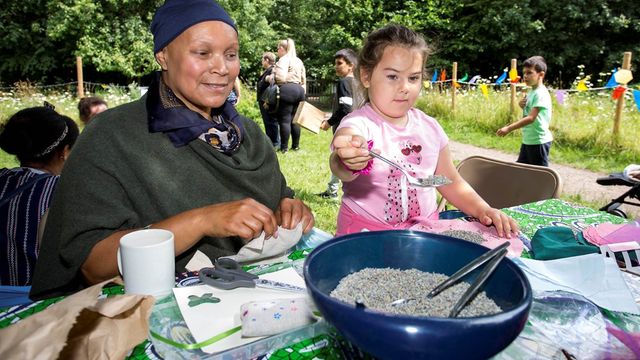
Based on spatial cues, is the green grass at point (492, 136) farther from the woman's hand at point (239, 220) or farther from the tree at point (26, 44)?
the tree at point (26, 44)

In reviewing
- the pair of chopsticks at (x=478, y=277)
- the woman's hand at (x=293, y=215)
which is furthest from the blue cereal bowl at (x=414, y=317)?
the woman's hand at (x=293, y=215)

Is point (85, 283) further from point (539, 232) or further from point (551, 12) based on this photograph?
point (551, 12)

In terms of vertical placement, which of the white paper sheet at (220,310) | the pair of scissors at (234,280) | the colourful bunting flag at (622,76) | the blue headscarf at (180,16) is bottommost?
the white paper sheet at (220,310)

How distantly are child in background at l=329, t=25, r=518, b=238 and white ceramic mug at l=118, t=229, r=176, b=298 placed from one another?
0.90m

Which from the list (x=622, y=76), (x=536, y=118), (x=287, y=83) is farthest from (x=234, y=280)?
(x=622, y=76)

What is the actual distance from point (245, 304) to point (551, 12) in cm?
2282

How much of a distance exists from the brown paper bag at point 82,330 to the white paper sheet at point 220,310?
0.10 metres

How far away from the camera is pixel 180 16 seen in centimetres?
153

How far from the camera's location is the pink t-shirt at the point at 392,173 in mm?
1897

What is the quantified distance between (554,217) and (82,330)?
170 cm

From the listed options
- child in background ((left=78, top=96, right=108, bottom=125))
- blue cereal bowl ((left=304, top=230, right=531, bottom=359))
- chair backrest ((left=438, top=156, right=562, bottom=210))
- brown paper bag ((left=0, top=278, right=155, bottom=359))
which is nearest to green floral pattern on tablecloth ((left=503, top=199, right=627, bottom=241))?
chair backrest ((left=438, top=156, right=562, bottom=210))

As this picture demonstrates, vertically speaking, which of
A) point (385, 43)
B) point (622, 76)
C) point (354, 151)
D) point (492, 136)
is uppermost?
point (385, 43)

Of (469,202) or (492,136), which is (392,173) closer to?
(469,202)

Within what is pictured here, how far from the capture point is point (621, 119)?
7.61m
